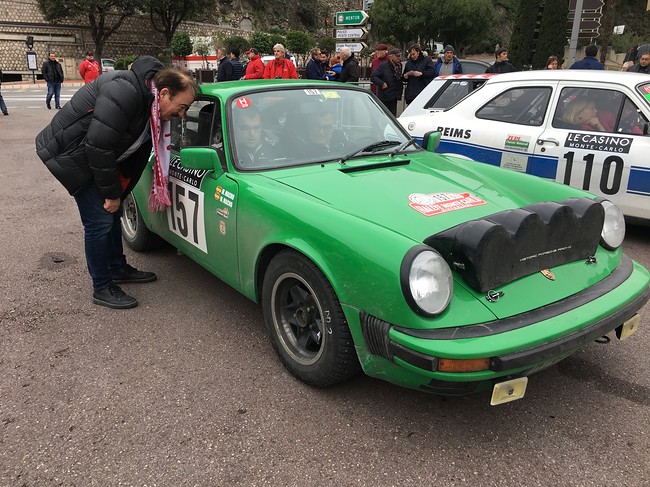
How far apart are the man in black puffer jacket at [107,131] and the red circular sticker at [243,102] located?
0.96 ft

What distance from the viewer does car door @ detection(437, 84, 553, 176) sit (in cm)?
522

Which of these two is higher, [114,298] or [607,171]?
[607,171]

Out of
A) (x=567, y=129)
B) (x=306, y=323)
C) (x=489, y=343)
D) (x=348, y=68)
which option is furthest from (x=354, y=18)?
(x=489, y=343)

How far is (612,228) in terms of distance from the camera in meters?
2.81

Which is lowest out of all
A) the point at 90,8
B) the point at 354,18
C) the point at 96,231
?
the point at 96,231

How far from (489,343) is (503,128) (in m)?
3.98

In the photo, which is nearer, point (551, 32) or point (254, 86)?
point (254, 86)

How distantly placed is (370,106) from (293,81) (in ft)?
1.92

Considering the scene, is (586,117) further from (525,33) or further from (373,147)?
(525,33)

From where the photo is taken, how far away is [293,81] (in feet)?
12.0

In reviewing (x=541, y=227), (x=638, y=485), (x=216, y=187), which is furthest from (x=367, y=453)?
(x=216, y=187)

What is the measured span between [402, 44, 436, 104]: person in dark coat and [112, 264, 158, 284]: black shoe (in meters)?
7.28

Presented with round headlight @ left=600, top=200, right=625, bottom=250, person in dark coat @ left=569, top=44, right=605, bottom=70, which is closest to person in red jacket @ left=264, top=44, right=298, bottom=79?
person in dark coat @ left=569, top=44, right=605, bottom=70

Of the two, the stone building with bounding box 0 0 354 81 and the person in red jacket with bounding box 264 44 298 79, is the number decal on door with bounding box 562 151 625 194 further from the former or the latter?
the stone building with bounding box 0 0 354 81
